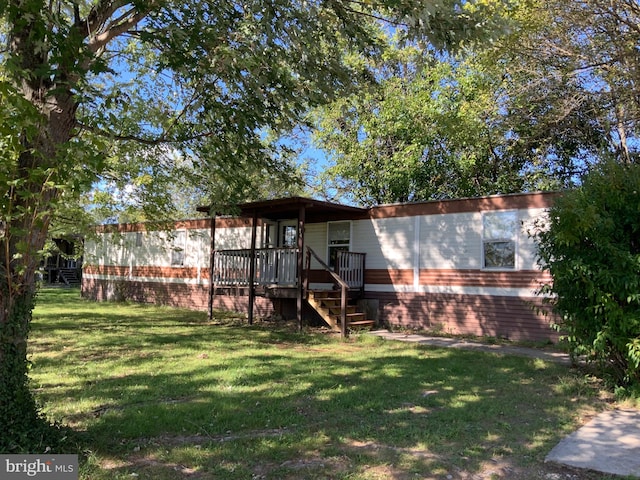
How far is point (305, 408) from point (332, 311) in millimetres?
6996

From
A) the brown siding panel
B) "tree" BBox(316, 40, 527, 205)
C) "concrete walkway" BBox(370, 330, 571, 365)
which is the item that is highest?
"tree" BBox(316, 40, 527, 205)

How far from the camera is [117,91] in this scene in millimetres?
5867

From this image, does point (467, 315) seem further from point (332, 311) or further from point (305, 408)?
point (305, 408)

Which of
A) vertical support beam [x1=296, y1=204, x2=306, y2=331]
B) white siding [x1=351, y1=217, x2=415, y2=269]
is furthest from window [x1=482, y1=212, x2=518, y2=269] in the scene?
vertical support beam [x1=296, y1=204, x2=306, y2=331]

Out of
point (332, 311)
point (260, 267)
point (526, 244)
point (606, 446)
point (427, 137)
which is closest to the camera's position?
point (606, 446)

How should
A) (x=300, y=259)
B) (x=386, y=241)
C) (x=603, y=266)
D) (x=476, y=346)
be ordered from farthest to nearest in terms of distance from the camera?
(x=386, y=241), (x=300, y=259), (x=476, y=346), (x=603, y=266)

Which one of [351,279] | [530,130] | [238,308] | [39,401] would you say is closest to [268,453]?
[39,401]

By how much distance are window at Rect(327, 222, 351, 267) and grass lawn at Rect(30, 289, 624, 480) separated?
4.44m

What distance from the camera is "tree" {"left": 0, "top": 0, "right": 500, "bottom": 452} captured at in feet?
11.0

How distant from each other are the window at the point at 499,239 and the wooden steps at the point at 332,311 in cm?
329

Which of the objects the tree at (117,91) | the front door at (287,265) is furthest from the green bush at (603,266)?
the front door at (287,265)

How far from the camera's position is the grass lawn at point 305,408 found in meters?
3.83

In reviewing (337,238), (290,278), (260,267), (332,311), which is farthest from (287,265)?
(337,238)

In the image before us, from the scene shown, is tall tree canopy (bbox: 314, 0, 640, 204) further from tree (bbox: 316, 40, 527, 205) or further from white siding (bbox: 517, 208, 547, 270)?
white siding (bbox: 517, 208, 547, 270)
